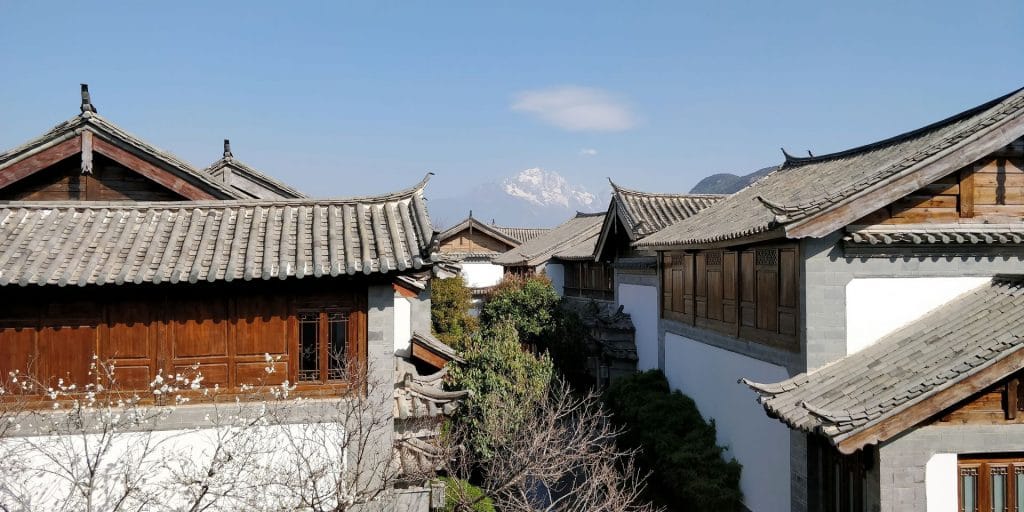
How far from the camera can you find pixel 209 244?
942 cm

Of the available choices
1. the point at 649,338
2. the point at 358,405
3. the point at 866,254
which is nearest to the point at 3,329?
the point at 358,405

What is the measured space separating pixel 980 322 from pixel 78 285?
457 inches

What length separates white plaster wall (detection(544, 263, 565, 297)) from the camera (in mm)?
30728

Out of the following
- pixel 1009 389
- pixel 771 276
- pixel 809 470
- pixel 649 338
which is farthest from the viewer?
pixel 649 338

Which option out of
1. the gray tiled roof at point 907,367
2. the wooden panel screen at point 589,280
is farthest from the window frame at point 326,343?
the wooden panel screen at point 589,280

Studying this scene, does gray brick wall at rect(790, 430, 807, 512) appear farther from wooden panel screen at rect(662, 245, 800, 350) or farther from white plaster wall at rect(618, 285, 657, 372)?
white plaster wall at rect(618, 285, 657, 372)

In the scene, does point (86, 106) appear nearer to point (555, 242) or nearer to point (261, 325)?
point (261, 325)

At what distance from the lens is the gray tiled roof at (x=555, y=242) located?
31962mm

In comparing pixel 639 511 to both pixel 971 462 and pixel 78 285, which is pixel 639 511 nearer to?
pixel 971 462

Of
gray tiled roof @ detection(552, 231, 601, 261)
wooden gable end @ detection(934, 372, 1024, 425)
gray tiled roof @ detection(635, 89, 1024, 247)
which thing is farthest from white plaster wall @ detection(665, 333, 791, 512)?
gray tiled roof @ detection(552, 231, 601, 261)

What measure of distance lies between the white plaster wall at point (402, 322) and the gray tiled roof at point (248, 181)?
162 inches

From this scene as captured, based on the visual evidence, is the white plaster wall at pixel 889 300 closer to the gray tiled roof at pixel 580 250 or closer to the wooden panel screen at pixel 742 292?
the wooden panel screen at pixel 742 292

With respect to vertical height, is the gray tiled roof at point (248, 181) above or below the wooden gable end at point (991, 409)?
above

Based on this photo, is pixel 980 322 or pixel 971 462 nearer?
pixel 971 462
